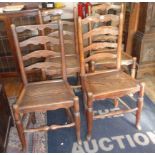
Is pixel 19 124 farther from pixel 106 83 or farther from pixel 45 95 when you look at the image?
pixel 106 83

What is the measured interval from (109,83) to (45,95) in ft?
1.84

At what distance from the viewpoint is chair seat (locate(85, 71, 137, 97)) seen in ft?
5.29

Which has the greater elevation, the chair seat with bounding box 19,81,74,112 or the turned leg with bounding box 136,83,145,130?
the chair seat with bounding box 19,81,74,112

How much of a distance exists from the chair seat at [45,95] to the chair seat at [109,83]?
0.21m

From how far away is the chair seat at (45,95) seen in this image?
1477mm

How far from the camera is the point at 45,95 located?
5.28ft

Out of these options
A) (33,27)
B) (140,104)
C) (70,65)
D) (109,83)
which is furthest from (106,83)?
(33,27)

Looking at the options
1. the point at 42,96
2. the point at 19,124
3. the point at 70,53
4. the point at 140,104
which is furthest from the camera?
the point at 70,53

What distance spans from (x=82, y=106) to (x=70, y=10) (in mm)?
2543

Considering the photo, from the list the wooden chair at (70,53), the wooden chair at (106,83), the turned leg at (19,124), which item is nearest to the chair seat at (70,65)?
the wooden chair at (70,53)

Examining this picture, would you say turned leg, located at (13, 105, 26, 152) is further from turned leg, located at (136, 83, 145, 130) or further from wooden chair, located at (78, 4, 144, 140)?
turned leg, located at (136, 83, 145, 130)

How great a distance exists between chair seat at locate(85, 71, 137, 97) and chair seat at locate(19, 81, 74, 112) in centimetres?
21

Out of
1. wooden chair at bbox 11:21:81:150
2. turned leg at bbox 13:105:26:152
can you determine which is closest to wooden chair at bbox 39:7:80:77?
wooden chair at bbox 11:21:81:150

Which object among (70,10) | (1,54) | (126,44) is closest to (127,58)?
(126,44)
